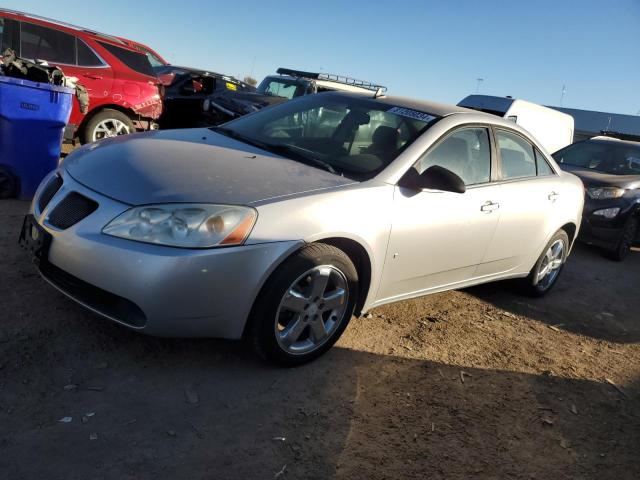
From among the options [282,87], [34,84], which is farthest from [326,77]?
[34,84]

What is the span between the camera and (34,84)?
502 centimetres

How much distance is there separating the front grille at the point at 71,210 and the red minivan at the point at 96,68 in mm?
4306

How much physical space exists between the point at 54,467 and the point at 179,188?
1343 mm

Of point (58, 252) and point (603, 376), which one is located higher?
point (58, 252)

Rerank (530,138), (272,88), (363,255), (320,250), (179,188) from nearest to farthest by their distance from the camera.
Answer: (179,188), (320,250), (363,255), (530,138), (272,88)

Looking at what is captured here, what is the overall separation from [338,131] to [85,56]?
195 inches

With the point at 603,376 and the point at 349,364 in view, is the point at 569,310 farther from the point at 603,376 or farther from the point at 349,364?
the point at 349,364

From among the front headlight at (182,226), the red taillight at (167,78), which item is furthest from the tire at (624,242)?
the red taillight at (167,78)

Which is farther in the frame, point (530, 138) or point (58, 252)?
point (530, 138)

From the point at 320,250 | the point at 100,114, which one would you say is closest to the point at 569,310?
the point at 320,250

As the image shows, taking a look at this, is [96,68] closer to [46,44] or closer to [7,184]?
[46,44]

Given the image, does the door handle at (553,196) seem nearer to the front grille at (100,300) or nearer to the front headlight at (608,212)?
the front headlight at (608,212)

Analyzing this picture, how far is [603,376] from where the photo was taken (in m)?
3.78

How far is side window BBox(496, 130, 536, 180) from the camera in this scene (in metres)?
4.24
